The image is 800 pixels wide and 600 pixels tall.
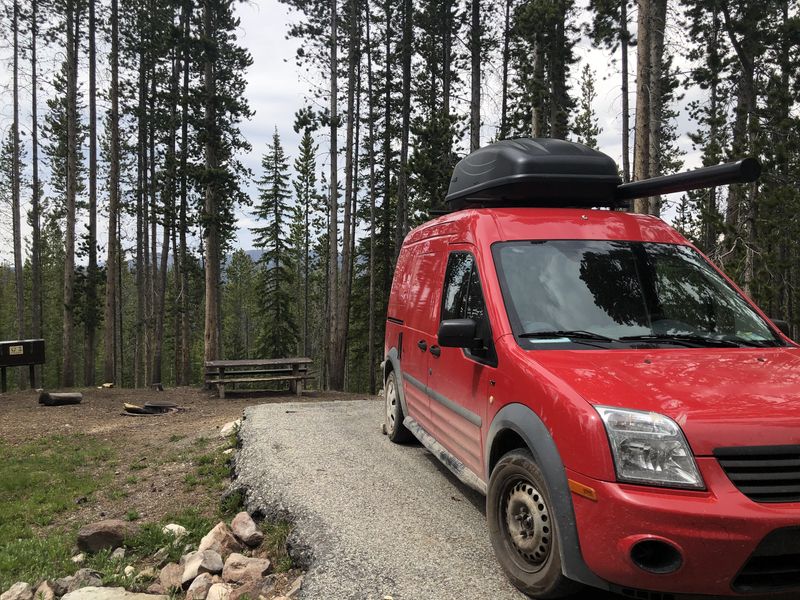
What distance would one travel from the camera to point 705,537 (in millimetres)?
2311

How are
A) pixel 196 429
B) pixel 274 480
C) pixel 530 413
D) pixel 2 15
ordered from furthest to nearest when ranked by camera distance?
pixel 2 15 → pixel 196 429 → pixel 274 480 → pixel 530 413

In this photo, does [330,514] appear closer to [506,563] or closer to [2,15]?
[506,563]

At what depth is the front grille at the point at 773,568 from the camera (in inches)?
90.7

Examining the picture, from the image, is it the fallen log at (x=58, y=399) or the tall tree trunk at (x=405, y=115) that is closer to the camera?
the fallen log at (x=58, y=399)

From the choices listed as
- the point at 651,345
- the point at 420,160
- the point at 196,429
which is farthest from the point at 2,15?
the point at 651,345

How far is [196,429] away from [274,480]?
5.14 meters

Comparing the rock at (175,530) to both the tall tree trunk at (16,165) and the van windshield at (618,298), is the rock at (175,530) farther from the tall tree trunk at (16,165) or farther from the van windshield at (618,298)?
the tall tree trunk at (16,165)

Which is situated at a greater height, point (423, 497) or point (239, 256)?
point (239, 256)

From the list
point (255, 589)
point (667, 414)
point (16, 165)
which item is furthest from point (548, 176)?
point (16, 165)

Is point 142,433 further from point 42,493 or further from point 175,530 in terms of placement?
point 175,530

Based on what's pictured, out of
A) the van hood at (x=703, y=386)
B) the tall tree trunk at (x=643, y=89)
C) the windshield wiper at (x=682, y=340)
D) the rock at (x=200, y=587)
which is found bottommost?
the rock at (x=200, y=587)

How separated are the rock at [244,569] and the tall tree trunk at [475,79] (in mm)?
17505

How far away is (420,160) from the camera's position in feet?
66.3

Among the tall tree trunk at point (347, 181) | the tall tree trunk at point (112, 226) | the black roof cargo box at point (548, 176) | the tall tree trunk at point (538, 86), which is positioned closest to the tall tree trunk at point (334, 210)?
the tall tree trunk at point (347, 181)
